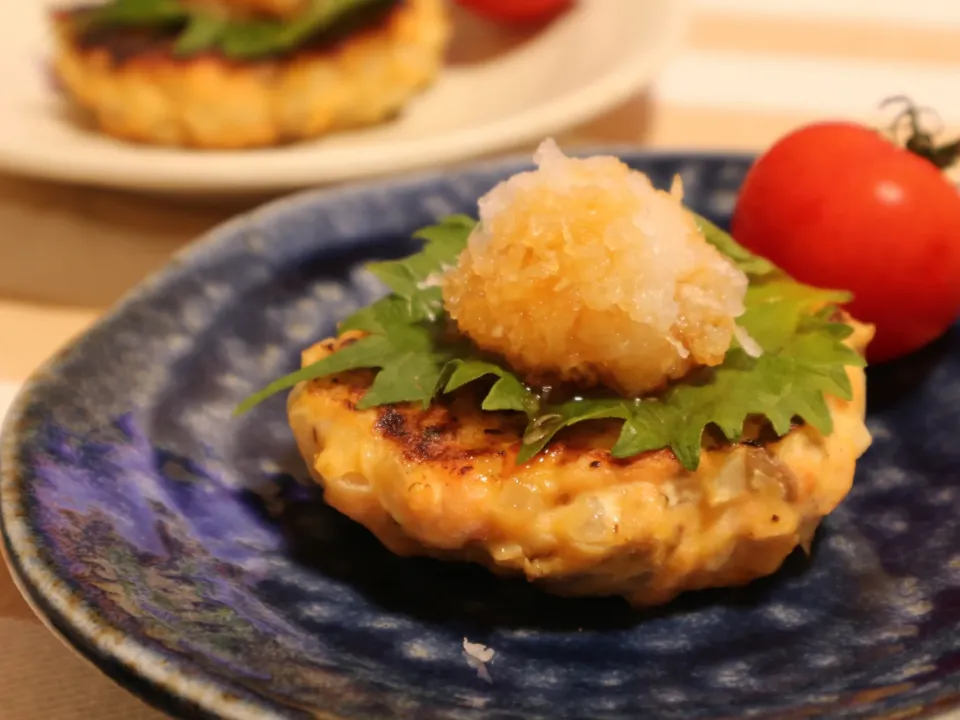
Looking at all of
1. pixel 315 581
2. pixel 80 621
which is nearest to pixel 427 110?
pixel 315 581

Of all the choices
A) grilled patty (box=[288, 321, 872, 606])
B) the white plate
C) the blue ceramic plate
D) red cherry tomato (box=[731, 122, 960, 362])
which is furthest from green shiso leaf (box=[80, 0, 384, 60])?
grilled patty (box=[288, 321, 872, 606])

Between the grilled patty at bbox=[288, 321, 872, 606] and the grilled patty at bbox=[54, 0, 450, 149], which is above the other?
the grilled patty at bbox=[54, 0, 450, 149]

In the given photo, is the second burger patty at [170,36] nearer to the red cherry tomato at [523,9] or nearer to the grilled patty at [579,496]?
the red cherry tomato at [523,9]

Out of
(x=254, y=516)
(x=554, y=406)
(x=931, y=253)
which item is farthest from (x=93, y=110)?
(x=931, y=253)

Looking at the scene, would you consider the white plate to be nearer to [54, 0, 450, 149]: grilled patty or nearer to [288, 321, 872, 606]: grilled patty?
[54, 0, 450, 149]: grilled patty

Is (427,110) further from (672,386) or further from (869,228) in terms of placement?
(672,386)

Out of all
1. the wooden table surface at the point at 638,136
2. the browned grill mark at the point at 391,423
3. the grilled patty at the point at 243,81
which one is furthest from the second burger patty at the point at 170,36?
the browned grill mark at the point at 391,423
